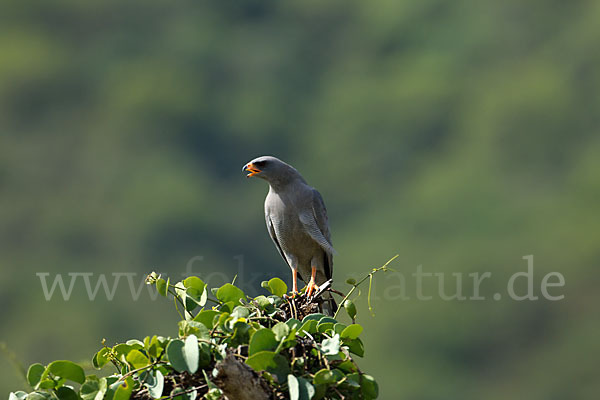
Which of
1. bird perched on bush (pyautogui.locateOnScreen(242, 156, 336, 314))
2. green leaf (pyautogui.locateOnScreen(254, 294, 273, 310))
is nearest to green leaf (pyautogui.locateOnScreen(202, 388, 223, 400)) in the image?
green leaf (pyautogui.locateOnScreen(254, 294, 273, 310))

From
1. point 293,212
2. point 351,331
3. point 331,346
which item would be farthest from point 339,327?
point 293,212

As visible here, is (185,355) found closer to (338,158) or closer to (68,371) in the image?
(68,371)

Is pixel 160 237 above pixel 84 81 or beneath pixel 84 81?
beneath

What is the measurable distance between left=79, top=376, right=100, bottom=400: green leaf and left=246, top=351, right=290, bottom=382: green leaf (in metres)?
0.58

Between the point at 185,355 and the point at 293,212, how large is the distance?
2813 mm

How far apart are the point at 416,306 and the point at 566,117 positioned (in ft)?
78.2

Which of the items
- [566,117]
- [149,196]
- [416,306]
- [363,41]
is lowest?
[416,306]

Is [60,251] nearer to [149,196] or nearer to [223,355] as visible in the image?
[149,196]

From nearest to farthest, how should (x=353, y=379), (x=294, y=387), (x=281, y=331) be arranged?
1. (x=294, y=387)
2. (x=281, y=331)
3. (x=353, y=379)

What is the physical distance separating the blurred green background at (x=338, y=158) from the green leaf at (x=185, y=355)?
31.0 meters

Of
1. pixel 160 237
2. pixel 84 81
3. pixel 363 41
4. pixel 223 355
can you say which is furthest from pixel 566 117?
pixel 223 355

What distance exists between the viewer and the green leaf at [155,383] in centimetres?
288

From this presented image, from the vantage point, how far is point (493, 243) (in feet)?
162

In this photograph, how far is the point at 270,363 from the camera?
2.88m
